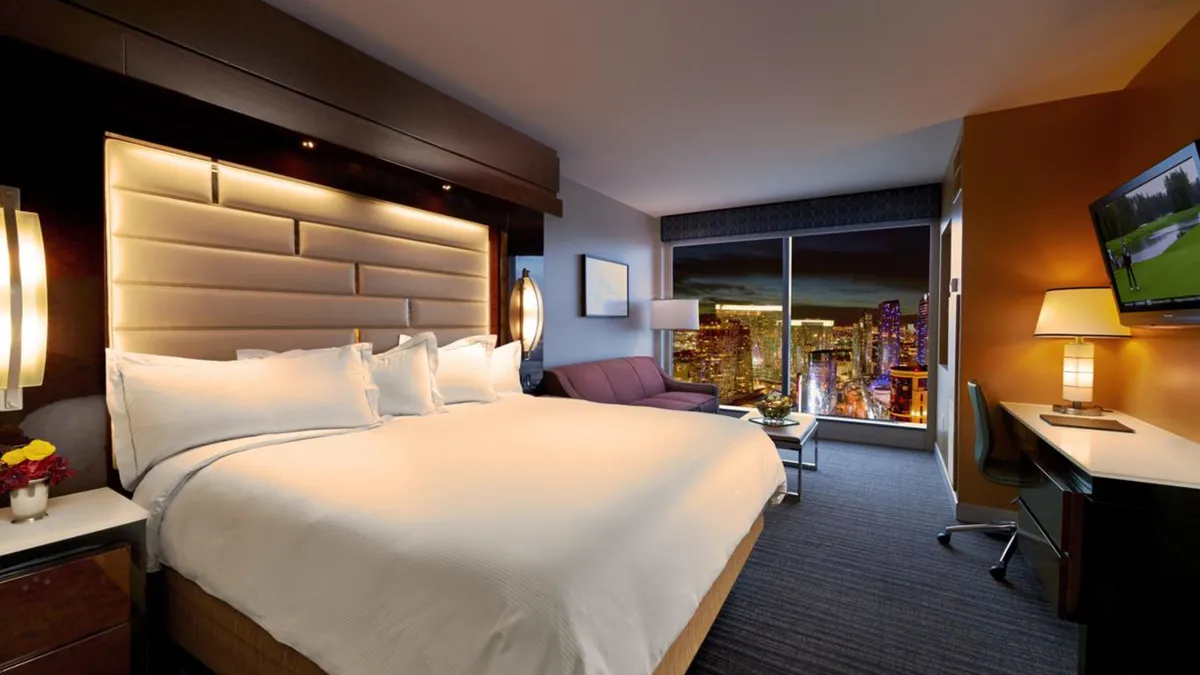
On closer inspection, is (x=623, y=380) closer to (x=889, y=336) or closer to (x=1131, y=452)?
(x=889, y=336)

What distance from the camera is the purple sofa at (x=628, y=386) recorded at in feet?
13.9

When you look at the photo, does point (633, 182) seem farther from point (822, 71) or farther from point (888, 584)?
point (888, 584)

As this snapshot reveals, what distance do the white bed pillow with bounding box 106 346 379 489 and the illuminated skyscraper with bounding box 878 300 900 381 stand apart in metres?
5.28

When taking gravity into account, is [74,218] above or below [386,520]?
above

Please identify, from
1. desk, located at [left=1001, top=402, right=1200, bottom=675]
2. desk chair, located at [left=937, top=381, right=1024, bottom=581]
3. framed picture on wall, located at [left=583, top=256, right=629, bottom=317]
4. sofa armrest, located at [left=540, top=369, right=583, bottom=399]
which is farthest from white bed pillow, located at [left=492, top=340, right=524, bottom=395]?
desk, located at [left=1001, top=402, right=1200, bottom=675]

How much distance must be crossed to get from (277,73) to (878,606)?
350 centimetres

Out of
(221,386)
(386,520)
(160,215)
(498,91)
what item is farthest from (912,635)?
(160,215)

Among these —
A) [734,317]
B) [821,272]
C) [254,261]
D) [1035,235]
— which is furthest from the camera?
[734,317]

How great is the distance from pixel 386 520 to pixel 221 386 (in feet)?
4.17

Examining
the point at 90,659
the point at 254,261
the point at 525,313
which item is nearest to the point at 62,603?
the point at 90,659

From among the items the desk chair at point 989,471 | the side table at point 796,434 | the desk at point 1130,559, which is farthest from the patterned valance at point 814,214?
the desk at point 1130,559

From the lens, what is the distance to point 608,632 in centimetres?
109

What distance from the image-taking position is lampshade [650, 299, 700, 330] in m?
5.85

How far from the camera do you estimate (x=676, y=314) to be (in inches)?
232
